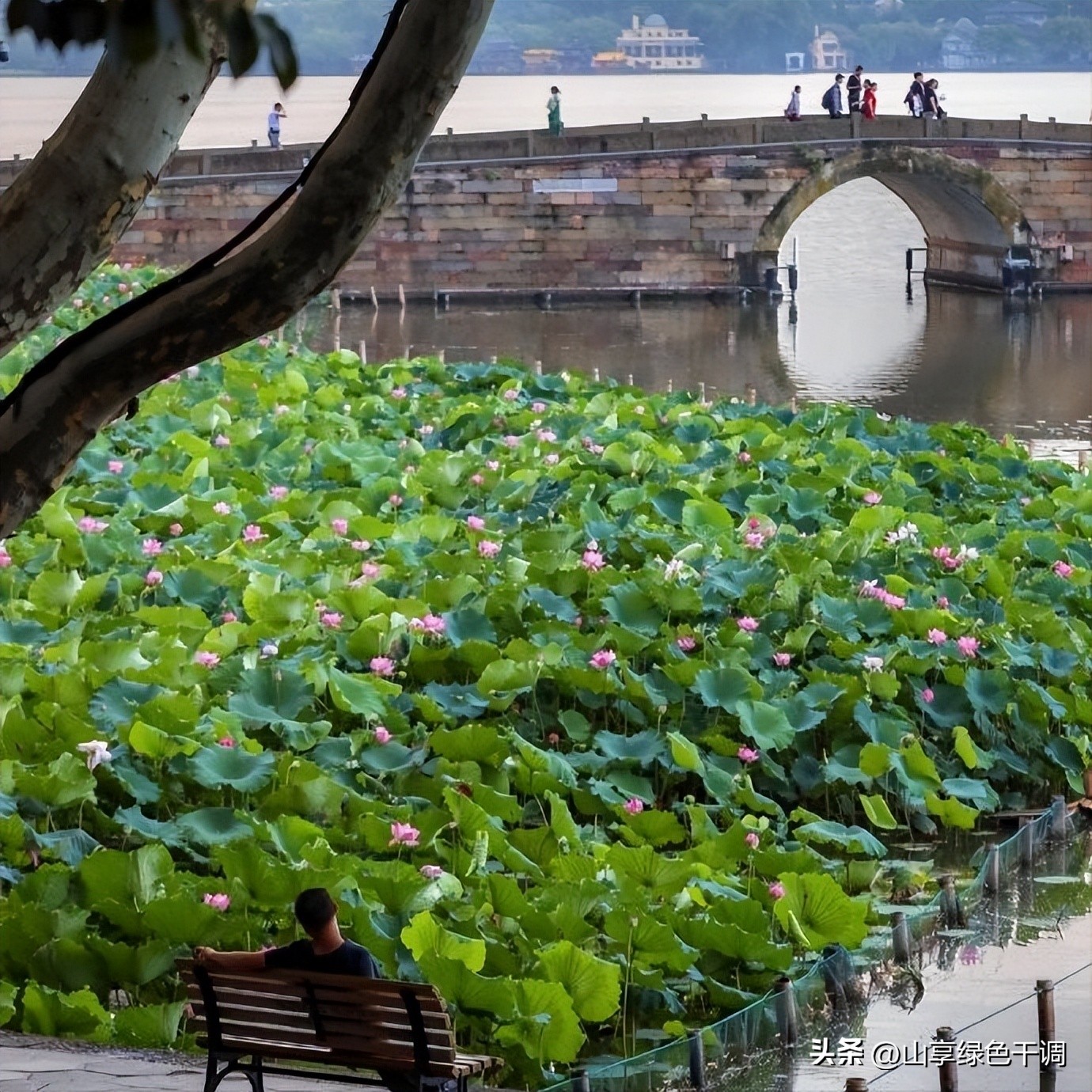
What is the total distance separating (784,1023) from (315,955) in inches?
64.5

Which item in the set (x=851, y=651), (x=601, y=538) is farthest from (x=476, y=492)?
(x=851, y=651)

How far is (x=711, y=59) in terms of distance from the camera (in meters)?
138

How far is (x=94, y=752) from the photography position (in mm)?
6020

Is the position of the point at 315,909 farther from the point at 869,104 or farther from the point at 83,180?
the point at 869,104

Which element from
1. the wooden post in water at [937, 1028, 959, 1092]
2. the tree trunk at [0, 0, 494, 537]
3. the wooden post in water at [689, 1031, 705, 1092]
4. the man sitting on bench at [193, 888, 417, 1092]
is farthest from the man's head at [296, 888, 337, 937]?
the wooden post in water at [937, 1028, 959, 1092]

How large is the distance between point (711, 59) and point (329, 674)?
136m

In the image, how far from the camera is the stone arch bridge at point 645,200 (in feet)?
113

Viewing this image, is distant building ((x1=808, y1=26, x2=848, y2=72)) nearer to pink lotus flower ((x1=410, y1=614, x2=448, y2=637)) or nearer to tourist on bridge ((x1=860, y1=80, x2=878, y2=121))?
tourist on bridge ((x1=860, y1=80, x2=878, y2=121))

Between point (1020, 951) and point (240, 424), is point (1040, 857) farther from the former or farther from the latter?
point (240, 424)

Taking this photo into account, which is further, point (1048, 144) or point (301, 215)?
point (1048, 144)

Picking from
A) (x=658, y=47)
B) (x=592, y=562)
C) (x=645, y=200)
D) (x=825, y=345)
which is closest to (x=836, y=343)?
(x=825, y=345)

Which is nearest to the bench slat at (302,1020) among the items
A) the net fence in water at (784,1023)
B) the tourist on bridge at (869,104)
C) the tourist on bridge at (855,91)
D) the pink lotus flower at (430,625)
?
the net fence in water at (784,1023)

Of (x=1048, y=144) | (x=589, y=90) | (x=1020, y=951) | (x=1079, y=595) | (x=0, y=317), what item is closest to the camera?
(x=0, y=317)

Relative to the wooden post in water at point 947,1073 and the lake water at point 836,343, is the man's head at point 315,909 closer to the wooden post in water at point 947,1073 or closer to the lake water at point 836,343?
the wooden post in water at point 947,1073
